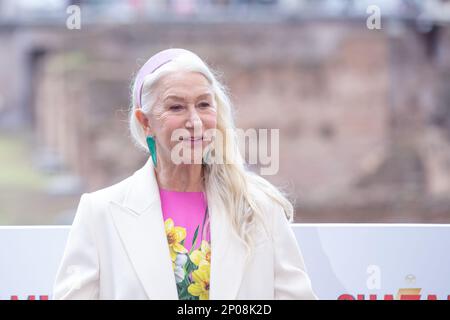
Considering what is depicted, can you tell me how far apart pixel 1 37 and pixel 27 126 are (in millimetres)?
3170

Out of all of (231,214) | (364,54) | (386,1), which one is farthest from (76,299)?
(386,1)

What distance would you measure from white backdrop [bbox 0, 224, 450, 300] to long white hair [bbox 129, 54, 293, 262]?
1.85ft

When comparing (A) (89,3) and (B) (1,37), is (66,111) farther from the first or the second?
(B) (1,37)

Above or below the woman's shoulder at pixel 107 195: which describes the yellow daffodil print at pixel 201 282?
below

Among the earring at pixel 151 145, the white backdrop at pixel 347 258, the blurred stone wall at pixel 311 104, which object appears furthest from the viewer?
the blurred stone wall at pixel 311 104

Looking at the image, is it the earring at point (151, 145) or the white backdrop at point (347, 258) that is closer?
the earring at point (151, 145)

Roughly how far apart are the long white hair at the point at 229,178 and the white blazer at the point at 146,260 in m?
0.04

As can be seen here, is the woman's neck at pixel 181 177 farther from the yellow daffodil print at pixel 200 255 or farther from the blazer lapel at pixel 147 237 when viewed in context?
the yellow daffodil print at pixel 200 255

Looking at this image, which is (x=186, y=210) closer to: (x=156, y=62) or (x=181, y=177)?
(x=181, y=177)

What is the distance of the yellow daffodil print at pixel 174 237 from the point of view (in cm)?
320

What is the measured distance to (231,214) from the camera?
3.22 meters

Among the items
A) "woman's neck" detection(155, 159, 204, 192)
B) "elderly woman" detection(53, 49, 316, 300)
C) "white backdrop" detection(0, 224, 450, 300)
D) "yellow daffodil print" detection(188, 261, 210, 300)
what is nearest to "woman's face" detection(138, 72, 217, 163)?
"elderly woman" detection(53, 49, 316, 300)

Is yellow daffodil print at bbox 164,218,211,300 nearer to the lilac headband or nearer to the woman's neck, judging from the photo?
the woman's neck

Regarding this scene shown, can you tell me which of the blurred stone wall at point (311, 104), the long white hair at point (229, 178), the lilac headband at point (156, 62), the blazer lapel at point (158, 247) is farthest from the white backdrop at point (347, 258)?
the blurred stone wall at point (311, 104)
